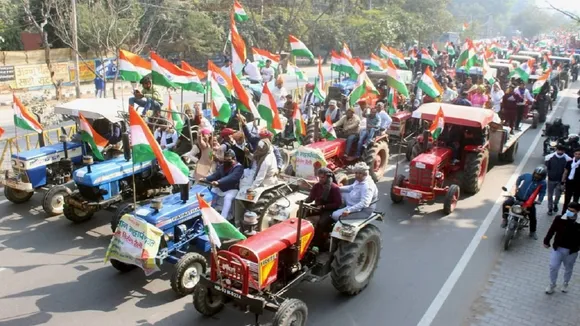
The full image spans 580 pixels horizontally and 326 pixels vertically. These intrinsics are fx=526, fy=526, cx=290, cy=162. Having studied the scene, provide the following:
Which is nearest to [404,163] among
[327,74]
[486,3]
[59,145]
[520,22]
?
[59,145]

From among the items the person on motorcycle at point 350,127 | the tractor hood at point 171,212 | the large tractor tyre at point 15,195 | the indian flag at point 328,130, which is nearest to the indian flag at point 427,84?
the person on motorcycle at point 350,127

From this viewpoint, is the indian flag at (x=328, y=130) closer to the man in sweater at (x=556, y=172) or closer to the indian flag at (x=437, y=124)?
the indian flag at (x=437, y=124)

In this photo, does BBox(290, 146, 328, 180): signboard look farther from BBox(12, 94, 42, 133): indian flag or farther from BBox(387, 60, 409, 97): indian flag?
BBox(12, 94, 42, 133): indian flag

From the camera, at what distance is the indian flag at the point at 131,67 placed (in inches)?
456

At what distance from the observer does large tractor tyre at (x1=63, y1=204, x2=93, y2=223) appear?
9.95 meters

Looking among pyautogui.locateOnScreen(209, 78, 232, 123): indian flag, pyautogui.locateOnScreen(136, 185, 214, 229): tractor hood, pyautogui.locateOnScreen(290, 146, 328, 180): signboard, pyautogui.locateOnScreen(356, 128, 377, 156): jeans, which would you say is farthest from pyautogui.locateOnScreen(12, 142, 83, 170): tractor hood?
pyautogui.locateOnScreen(356, 128, 377, 156): jeans

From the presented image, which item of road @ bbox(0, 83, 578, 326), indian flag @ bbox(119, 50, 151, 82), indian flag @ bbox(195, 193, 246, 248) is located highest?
indian flag @ bbox(119, 50, 151, 82)

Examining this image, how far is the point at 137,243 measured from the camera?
24.1ft

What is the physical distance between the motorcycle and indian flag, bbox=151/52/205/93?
284 inches

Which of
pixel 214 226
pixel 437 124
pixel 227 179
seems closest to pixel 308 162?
pixel 227 179

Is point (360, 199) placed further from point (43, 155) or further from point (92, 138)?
point (43, 155)

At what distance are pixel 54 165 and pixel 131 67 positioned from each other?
2666 millimetres

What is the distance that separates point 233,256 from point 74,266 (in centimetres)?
361

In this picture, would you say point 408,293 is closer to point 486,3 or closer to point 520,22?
point 520,22
